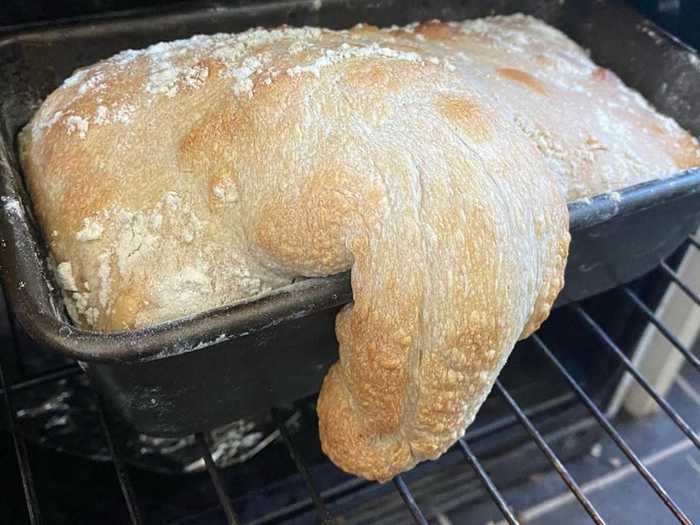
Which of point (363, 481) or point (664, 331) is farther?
point (363, 481)

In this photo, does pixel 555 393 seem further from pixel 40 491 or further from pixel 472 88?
pixel 40 491

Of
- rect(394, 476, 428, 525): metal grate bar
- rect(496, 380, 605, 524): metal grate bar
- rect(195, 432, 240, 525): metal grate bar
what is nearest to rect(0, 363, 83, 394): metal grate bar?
rect(195, 432, 240, 525): metal grate bar

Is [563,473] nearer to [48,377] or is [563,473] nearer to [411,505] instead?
[411,505]

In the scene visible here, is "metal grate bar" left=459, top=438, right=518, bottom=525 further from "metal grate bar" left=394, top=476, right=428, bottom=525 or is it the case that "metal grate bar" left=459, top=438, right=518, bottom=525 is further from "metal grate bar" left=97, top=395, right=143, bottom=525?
"metal grate bar" left=97, top=395, right=143, bottom=525

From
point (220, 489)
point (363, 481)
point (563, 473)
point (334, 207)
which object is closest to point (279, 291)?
point (334, 207)

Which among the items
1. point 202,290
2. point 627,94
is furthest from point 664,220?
point 202,290

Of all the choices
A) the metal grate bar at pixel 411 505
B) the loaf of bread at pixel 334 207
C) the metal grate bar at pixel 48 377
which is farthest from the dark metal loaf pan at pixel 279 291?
the metal grate bar at pixel 48 377
